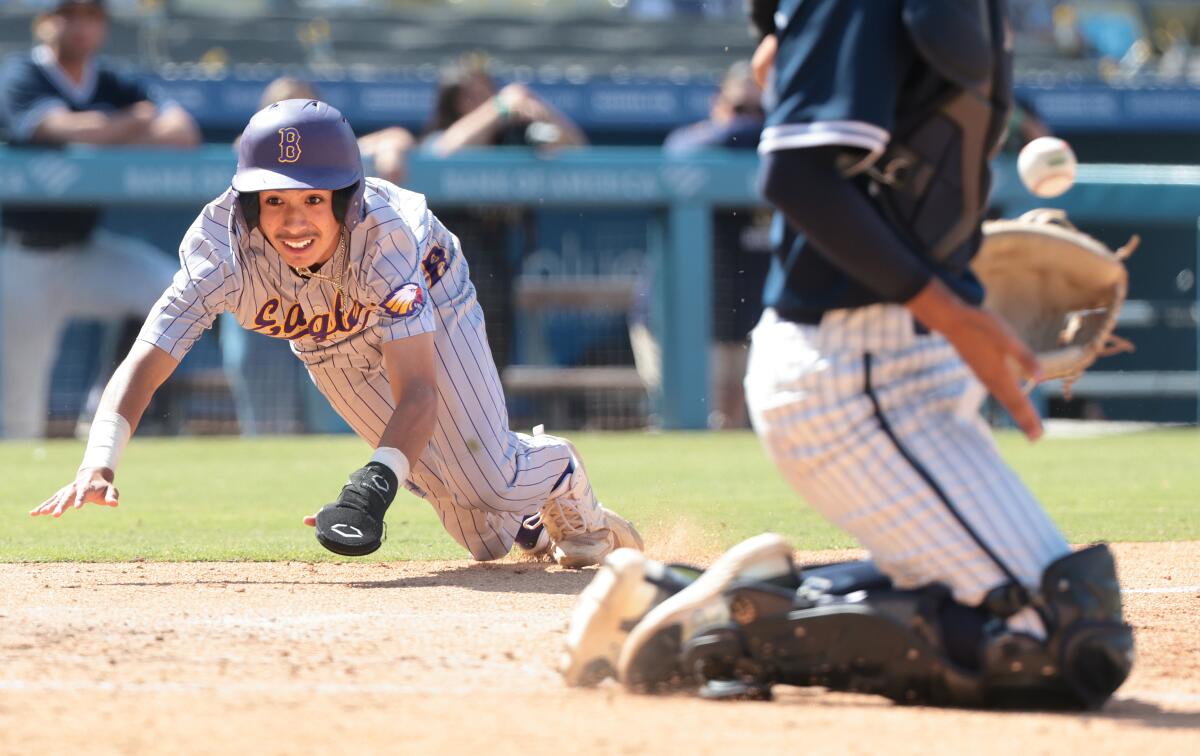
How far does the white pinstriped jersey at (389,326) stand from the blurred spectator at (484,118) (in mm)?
6477

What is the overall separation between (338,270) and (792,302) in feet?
5.80

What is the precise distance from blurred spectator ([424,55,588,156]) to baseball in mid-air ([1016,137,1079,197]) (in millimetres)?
5843

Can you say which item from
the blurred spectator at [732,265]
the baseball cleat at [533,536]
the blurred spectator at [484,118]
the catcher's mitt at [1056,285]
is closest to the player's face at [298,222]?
the baseball cleat at [533,536]

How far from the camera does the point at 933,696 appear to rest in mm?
2891

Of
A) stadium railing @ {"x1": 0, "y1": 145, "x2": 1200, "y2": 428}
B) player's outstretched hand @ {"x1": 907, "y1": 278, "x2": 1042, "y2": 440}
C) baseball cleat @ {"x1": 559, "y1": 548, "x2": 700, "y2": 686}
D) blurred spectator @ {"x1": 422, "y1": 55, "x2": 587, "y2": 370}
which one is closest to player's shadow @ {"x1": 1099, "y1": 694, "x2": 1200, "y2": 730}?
player's outstretched hand @ {"x1": 907, "y1": 278, "x2": 1042, "y2": 440}

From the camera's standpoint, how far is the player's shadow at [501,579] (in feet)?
15.0

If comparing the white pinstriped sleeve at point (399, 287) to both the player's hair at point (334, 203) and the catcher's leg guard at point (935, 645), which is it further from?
the catcher's leg guard at point (935, 645)

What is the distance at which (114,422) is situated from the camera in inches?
166

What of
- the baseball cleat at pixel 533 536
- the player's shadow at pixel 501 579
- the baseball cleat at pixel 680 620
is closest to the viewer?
the baseball cleat at pixel 680 620

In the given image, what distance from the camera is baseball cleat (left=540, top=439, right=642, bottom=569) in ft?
16.1

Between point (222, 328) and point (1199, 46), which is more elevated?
point (1199, 46)

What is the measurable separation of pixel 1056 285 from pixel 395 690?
3.92 metres

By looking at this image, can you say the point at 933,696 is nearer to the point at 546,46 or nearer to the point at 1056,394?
the point at 1056,394

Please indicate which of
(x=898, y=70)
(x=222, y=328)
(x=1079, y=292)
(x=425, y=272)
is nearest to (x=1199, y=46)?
(x=222, y=328)
